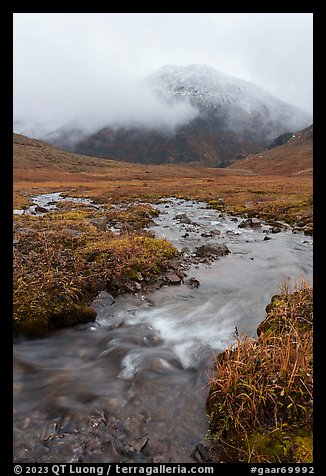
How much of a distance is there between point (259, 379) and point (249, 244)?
18159 millimetres

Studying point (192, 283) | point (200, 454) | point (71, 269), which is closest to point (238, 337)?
point (200, 454)

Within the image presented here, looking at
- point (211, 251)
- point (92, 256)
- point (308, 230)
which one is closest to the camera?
point (92, 256)

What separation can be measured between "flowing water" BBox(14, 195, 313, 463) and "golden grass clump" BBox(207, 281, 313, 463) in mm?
609

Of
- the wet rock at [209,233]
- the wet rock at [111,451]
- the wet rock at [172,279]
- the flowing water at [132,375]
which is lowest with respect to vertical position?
the wet rock at [111,451]

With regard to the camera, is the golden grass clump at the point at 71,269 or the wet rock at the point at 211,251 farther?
the wet rock at the point at 211,251

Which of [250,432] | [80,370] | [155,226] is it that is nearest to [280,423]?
[250,432]

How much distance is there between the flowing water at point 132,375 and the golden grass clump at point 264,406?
609mm

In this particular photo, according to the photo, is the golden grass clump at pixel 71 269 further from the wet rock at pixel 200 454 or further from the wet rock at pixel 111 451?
the wet rock at pixel 200 454

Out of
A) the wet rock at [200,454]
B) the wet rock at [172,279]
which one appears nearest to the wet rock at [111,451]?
the wet rock at [200,454]

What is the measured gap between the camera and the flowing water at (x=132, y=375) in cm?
591

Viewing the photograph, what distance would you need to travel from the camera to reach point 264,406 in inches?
230

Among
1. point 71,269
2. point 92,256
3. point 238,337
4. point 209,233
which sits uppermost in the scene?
point 209,233

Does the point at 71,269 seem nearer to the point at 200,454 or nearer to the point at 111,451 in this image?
the point at 111,451

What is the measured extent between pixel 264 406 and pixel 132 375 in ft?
11.4
